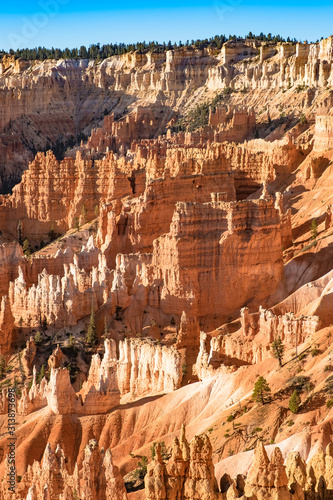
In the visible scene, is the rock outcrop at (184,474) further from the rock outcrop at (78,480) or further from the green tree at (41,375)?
the green tree at (41,375)

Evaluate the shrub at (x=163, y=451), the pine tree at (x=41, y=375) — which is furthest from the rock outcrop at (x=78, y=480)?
the pine tree at (x=41, y=375)

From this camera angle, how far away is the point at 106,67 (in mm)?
186750

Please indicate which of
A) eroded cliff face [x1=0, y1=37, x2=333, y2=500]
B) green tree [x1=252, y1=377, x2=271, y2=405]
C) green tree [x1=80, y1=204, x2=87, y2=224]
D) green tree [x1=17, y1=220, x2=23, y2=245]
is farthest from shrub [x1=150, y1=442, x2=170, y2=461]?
green tree [x1=17, y1=220, x2=23, y2=245]

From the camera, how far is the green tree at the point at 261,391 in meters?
47.1

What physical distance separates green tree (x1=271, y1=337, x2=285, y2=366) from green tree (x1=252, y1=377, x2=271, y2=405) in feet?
10.6

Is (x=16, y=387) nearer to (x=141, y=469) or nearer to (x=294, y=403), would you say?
(x=141, y=469)

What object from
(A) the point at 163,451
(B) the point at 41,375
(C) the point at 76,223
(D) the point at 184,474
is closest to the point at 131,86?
(C) the point at 76,223

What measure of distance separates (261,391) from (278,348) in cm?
541

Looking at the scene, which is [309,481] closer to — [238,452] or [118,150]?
[238,452]

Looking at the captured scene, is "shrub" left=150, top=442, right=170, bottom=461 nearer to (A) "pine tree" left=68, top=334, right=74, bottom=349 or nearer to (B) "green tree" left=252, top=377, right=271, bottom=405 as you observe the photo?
(B) "green tree" left=252, top=377, right=271, bottom=405

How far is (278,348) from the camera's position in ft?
172

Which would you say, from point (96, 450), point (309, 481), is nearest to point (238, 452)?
point (96, 450)

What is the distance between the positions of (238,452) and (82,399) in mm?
15740

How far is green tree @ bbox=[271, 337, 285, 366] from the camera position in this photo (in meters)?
51.5
